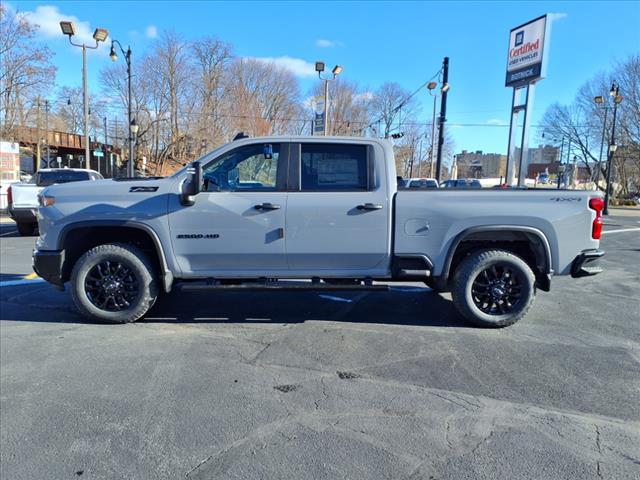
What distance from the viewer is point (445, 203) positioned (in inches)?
190

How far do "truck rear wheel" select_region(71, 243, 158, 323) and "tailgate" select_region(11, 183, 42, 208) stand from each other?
8291 millimetres

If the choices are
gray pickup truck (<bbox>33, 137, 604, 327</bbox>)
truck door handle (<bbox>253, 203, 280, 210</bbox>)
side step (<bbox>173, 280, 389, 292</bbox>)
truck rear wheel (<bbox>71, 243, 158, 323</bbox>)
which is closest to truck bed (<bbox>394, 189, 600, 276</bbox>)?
gray pickup truck (<bbox>33, 137, 604, 327</bbox>)

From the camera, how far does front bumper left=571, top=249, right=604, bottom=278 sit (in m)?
4.95

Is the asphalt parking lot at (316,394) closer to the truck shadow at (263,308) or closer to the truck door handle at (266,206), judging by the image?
the truck shadow at (263,308)

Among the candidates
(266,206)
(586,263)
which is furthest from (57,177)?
(586,263)

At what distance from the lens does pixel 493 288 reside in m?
5.05

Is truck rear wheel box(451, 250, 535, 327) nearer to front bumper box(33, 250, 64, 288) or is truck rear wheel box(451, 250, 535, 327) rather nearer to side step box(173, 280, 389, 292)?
side step box(173, 280, 389, 292)

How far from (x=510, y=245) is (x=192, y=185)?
11.9 ft

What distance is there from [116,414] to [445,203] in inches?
142

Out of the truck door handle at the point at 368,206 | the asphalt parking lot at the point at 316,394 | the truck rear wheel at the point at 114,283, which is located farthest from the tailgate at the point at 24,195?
the truck door handle at the point at 368,206

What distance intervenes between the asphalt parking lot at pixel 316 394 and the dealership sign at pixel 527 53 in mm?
19032

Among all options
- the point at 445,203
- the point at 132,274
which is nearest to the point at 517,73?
the point at 445,203

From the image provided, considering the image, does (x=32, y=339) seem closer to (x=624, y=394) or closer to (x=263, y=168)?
(x=263, y=168)

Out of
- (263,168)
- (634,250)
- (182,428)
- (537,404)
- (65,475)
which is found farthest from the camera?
(634,250)
